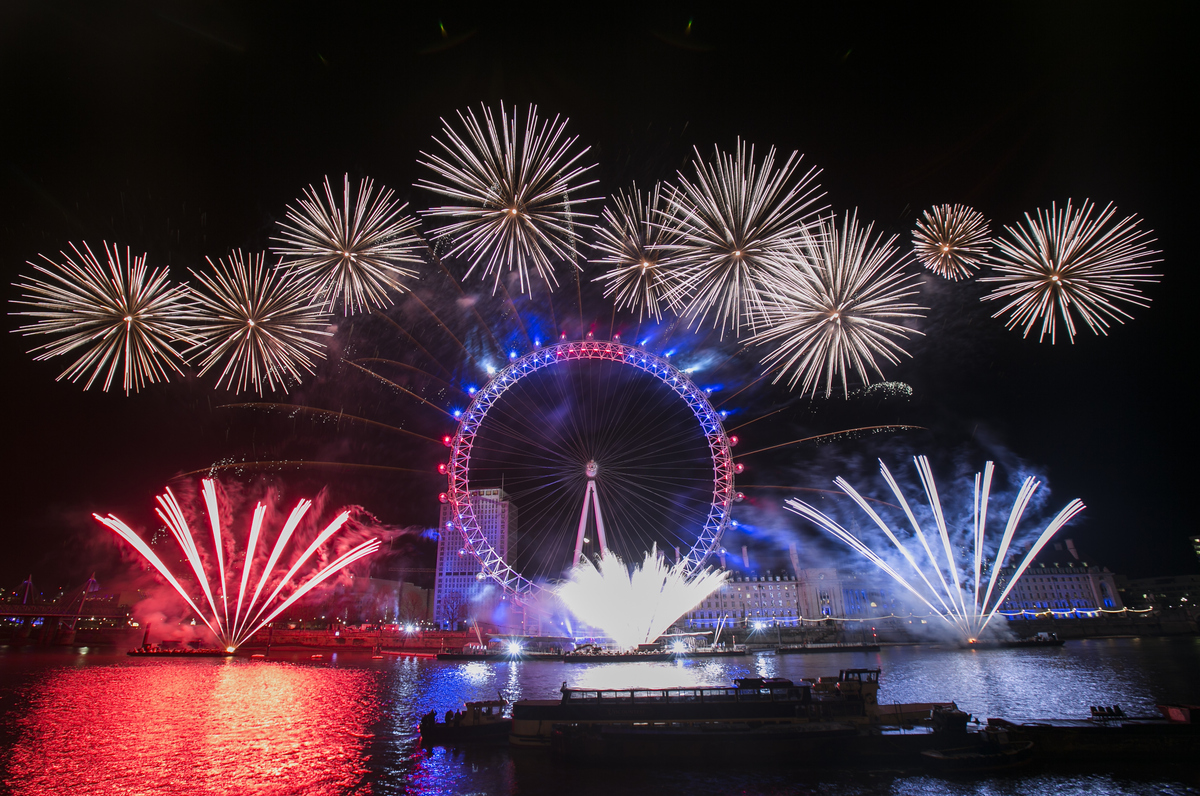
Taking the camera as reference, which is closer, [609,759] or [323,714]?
[609,759]

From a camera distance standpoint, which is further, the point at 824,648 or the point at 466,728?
the point at 824,648

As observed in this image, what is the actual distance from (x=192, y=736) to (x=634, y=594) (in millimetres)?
49892

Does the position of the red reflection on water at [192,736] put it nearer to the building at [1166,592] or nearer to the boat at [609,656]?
the boat at [609,656]

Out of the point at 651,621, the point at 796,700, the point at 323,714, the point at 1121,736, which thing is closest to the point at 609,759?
the point at 796,700

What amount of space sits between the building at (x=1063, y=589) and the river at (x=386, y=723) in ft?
263

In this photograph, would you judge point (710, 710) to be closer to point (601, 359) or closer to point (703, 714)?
point (703, 714)

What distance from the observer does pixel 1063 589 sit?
13938 centimetres

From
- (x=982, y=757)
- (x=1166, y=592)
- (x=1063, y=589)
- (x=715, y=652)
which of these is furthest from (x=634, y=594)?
(x=1166, y=592)

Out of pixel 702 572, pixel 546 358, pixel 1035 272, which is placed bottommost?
pixel 702 572

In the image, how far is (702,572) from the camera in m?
58.8

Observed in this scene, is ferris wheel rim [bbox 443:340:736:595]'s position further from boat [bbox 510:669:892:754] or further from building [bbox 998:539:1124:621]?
building [bbox 998:539:1124:621]

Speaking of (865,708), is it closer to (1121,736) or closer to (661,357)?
(1121,736)

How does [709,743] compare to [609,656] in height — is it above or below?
above

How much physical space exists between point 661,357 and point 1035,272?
35.6 metres
